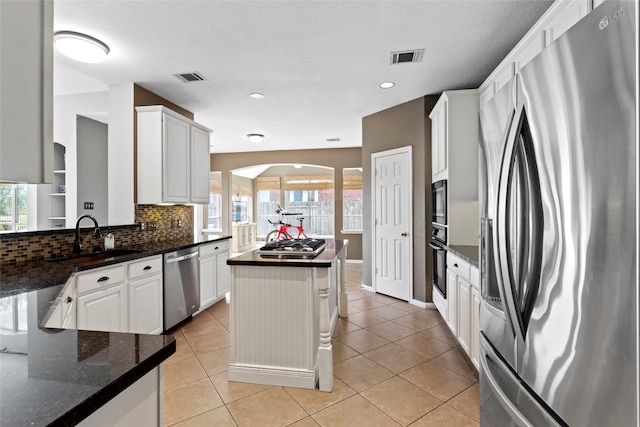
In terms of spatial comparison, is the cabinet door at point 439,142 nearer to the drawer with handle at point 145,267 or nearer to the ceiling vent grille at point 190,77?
the ceiling vent grille at point 190,77

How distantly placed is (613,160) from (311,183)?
8620 mm

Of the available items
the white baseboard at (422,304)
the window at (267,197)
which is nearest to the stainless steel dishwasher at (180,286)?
the white baseboard at (422,304)

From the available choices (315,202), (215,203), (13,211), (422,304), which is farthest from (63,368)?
(315,202)

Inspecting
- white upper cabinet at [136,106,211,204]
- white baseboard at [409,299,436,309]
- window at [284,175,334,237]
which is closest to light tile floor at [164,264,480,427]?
white baseboard at [409,299,436,309]

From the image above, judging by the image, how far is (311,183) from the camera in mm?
9227

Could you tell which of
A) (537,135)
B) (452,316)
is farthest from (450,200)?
(537,135)

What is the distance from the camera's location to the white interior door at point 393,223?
13.8 ft

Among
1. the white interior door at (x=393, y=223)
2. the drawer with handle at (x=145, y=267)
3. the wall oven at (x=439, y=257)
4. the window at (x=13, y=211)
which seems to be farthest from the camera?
the window at (x=13, y=211)

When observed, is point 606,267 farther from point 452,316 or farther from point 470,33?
point 470,33

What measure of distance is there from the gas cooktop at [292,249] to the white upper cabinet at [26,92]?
5.95ft

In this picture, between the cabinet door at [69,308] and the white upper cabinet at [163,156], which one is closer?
the cabinet door at [69,308]

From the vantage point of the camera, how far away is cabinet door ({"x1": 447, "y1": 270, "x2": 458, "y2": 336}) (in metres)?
2.69

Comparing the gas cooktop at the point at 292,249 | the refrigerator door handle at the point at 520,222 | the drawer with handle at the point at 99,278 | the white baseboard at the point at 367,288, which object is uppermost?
the refrigerator door handle at the point at 520,222

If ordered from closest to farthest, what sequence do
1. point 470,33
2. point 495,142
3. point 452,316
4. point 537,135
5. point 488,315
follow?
point 537,135, point 495,142, point 488,315, point 470,33, point 452,316
